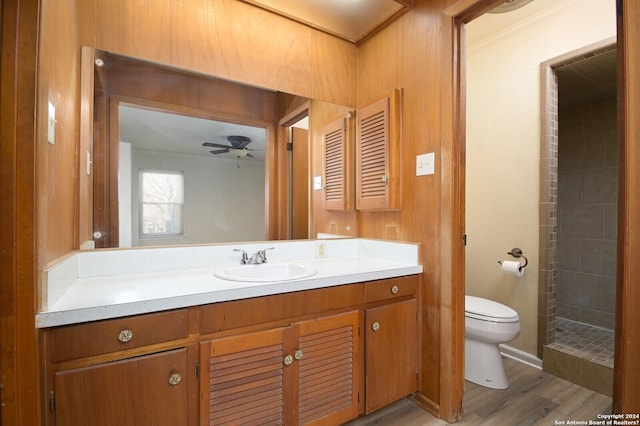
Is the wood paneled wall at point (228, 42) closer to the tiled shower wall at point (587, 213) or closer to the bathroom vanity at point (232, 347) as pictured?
the bathroom vanity at point (232, 347)

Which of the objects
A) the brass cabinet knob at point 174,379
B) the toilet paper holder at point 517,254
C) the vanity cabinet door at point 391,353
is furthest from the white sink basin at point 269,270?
the toilet paper holder at point 517,254

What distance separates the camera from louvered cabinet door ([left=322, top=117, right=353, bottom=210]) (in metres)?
2.11

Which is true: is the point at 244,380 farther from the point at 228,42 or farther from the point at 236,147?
the point at 228,42

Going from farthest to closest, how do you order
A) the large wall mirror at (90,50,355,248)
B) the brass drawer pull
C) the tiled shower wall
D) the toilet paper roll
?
the tiled shower wall, the toilet paper roll, the large wall mirror at (90,50,355,248), the brass drawer pull

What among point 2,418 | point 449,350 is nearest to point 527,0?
point 449,350

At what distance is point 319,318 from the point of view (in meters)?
1.35

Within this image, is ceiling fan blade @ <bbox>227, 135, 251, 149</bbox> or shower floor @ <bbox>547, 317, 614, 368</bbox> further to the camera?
shower floor @ <bbox>547, 317, 614, 368</bbox>

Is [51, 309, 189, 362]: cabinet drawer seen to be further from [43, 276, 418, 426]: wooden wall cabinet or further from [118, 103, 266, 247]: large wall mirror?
[118, 103, 266, 247]: large wall mirror

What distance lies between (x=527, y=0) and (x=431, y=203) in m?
1.46

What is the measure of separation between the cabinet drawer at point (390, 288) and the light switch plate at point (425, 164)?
0.59 m

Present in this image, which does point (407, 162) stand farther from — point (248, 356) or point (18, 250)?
point (18, 250)

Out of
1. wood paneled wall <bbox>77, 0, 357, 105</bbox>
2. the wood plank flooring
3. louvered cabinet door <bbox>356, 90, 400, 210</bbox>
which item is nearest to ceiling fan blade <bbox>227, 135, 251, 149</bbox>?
wood paneled wall <bbox>77, 0, 357, 105</bbox>

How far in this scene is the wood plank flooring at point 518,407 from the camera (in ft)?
5.14

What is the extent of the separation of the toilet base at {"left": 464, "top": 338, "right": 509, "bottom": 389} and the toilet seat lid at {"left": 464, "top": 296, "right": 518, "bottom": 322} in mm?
199
